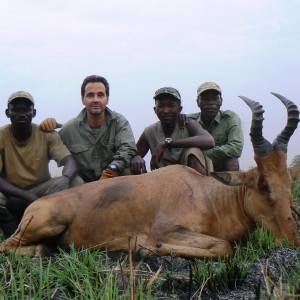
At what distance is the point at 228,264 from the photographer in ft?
12.3

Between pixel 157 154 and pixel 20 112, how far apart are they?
1905mm

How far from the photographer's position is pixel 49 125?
7230 millimetres

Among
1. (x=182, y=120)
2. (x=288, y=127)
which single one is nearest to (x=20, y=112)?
(x=182, y=120)

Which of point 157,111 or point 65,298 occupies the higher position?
point 157,111

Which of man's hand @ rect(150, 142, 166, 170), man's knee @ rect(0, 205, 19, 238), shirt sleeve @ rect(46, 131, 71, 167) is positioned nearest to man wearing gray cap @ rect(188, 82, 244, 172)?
man's hand @ rect(150, 142, 166, 170)

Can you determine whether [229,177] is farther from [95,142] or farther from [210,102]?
[210,102]

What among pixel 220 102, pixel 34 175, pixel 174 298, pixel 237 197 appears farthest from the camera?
pixel 220 102

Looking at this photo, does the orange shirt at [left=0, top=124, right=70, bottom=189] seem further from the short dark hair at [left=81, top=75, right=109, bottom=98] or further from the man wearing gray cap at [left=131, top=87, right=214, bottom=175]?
the man wearing gray cap at [left=131, top=87, right=214, bottom=175]

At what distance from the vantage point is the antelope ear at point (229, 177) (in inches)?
204

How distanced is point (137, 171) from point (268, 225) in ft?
8.72

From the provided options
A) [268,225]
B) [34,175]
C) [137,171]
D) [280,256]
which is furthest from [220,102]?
[280,256]

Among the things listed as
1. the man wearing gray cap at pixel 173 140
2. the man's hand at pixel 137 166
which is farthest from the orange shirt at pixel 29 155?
the man wearing gray cap at pixel 173 140

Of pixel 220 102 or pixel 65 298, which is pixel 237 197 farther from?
pixel 220 102

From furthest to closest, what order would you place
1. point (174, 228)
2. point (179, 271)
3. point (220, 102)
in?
point (220, 102)
point (174, 228)
point (179, 271)
